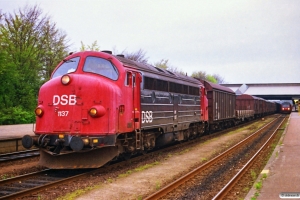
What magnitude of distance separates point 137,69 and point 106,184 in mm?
4653

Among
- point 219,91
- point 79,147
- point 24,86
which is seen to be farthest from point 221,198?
point 24,86

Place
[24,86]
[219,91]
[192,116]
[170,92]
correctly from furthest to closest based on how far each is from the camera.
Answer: [24,86], [219,91], [192,116], [170,92]

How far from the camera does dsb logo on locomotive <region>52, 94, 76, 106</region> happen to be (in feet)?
34.2

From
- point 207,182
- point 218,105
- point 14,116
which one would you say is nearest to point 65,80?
point 207,182

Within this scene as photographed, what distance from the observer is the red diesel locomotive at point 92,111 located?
33.7ft

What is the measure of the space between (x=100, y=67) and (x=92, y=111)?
1804 mm

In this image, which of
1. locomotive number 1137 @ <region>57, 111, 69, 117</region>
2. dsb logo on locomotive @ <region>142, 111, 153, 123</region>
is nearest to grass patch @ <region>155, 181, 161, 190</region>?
locomotive number 1137 @ <region>57, 111, 69, 117</region>

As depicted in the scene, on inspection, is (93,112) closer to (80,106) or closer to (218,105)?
(80,106)

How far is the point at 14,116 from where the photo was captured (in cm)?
3131

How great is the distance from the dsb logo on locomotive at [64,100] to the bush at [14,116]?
2175 centimetres

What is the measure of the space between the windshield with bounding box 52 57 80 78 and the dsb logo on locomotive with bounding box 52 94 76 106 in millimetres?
1182

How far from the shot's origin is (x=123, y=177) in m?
10.5

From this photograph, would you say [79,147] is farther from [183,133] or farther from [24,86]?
[24,86]

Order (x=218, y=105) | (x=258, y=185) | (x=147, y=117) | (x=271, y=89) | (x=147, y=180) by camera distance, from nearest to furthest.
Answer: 1. (x=258, y=185)
2. (x=147, y=180)
3. (x=147, y=117)
4. (x=218, y=105)
5. (x=271, y=89)
